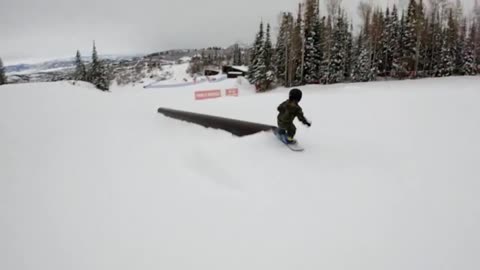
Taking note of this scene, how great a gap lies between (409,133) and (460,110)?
9.05 feet

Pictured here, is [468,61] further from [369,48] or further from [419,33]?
[369,48]

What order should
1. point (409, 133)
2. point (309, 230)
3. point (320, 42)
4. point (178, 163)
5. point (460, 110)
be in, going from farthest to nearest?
point (320, 42)
point (460, 110)
point (409, 133)
point (178, 163)
point (309, 230)

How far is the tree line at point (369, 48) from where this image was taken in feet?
112

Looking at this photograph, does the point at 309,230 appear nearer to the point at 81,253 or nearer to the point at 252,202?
the point at 252,202

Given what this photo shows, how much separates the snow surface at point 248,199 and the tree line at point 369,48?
1092 inches

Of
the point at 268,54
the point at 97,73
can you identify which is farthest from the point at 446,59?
the point at 97,73

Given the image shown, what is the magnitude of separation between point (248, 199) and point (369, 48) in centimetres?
3712

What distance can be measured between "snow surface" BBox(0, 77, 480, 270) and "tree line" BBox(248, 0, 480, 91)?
91.0 ft

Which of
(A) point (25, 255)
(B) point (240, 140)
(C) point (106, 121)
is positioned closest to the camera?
(A) point (25, 255)

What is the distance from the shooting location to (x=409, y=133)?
7145mm

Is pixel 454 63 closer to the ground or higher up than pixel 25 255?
higher up

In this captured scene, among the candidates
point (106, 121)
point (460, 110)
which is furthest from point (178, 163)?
point (460, 110)

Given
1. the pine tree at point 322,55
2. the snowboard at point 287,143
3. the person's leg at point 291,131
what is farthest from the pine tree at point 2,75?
the person's leg at point 291,131

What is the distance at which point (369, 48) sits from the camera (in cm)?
3584
